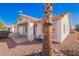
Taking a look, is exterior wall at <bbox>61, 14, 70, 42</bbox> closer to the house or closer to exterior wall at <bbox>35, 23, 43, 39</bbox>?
the house

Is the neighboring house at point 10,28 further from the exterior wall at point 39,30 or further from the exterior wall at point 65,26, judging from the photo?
the exterior wall at point 65,26

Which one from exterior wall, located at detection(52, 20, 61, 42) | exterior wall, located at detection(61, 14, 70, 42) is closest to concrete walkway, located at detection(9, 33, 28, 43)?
exterior wall, located at detection(52, 20, 61, 42)

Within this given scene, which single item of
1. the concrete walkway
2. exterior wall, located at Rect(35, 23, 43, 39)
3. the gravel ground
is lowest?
the gravel ground

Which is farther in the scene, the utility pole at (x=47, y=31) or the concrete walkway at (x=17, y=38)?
the concrete walkway at (x=17, y=38)

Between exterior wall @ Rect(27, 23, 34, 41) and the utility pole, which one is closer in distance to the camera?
the utility pole

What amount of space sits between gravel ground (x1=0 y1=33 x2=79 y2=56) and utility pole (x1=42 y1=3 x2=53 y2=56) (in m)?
0.07

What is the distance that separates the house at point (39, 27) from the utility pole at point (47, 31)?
0.04 m

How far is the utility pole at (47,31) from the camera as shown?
5.71 m

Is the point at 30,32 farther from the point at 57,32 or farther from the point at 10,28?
the point at 57,32

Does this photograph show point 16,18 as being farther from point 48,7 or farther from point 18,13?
point 48,7

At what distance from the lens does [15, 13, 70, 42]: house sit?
5723 millimetres

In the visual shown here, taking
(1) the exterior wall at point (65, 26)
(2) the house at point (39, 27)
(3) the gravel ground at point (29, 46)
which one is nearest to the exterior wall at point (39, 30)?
(2) the house at point (39, 27)

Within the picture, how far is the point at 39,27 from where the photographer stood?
5.77m

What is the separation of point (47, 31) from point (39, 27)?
0.42 ft
